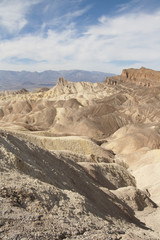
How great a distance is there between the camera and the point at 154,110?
55062mm

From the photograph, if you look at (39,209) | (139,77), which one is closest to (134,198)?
(39,209)

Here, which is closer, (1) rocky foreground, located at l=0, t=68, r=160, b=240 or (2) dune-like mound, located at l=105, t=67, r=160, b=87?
(1) rocky foreground, located at l=0, t=68, r=160, b=240

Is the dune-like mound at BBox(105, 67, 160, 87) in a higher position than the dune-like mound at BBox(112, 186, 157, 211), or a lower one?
higher

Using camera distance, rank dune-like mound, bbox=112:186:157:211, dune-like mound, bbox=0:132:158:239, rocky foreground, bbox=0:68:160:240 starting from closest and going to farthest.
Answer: dune-like mound, bbox=0:132:158:239 < rocky foreground, bbox=0:68:160:240 < dune-like mound, bbox=112:186:157:211

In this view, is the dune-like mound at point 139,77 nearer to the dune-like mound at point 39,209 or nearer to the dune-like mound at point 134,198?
the dune-like mound at point 134,198

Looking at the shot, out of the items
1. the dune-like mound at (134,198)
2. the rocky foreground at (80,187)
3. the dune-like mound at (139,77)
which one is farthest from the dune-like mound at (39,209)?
the dune-like mound at (139,77)

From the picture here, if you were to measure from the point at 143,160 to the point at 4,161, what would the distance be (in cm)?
2078

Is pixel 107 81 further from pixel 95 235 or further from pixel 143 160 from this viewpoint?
pixel 95 235

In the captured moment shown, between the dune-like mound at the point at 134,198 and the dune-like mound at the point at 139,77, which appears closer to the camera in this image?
the dune-like mound at the point at 134,198

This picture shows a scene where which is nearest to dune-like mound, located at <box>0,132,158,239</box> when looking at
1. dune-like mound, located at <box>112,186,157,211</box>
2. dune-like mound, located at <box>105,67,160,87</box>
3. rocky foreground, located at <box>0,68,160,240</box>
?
rocky foreground, located at <box>0,68,160,240</box>

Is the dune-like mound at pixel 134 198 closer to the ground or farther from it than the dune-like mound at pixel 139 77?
closer to the ground

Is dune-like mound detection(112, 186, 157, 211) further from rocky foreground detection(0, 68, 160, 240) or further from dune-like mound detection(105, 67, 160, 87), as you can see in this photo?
dune-like mound detection(105, 67, 160, 87)

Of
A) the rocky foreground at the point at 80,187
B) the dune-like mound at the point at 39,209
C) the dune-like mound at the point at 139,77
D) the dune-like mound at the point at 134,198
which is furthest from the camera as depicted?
the dune-like mound at the point at 139,77

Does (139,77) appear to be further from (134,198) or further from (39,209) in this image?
(39,209)
